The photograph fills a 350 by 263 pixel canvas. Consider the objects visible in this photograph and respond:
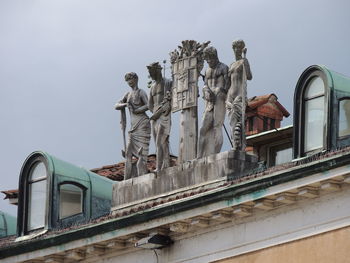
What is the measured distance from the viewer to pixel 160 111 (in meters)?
41.8

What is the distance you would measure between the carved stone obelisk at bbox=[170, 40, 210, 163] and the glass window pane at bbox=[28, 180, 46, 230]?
4.86 meters

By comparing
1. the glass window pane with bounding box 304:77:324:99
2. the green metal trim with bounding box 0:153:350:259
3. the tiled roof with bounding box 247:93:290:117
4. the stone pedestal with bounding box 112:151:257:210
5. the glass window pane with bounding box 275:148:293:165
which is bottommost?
the green metal trim with bounding box 0:153:350:259

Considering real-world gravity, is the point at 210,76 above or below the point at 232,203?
above

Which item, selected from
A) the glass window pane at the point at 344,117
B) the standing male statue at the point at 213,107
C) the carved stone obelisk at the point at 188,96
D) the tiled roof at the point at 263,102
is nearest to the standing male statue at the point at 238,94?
the standing male statue at the point at 213,107

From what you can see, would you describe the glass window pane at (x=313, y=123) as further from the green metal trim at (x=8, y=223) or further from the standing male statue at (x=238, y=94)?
the green metal trim at (x=8, y=223)

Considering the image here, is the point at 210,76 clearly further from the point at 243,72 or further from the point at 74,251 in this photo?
the point at 74,251

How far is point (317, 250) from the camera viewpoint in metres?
36.5

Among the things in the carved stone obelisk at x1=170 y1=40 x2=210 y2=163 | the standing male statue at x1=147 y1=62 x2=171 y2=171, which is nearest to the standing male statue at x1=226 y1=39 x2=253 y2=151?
the carved stone obelisk at x1=170 y1=40 x2=210 y2=163

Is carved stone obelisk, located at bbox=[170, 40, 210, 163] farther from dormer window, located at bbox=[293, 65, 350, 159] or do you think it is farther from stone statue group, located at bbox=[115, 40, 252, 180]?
dormer window, located at bbox=[293, 65, 350, 159]

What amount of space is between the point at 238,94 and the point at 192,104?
1.40 metres

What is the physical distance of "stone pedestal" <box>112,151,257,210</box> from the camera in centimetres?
3944

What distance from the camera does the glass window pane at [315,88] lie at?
38.5 m

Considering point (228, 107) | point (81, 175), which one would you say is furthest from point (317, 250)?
point (81, 175)

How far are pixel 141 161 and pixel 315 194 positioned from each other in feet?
22.4
